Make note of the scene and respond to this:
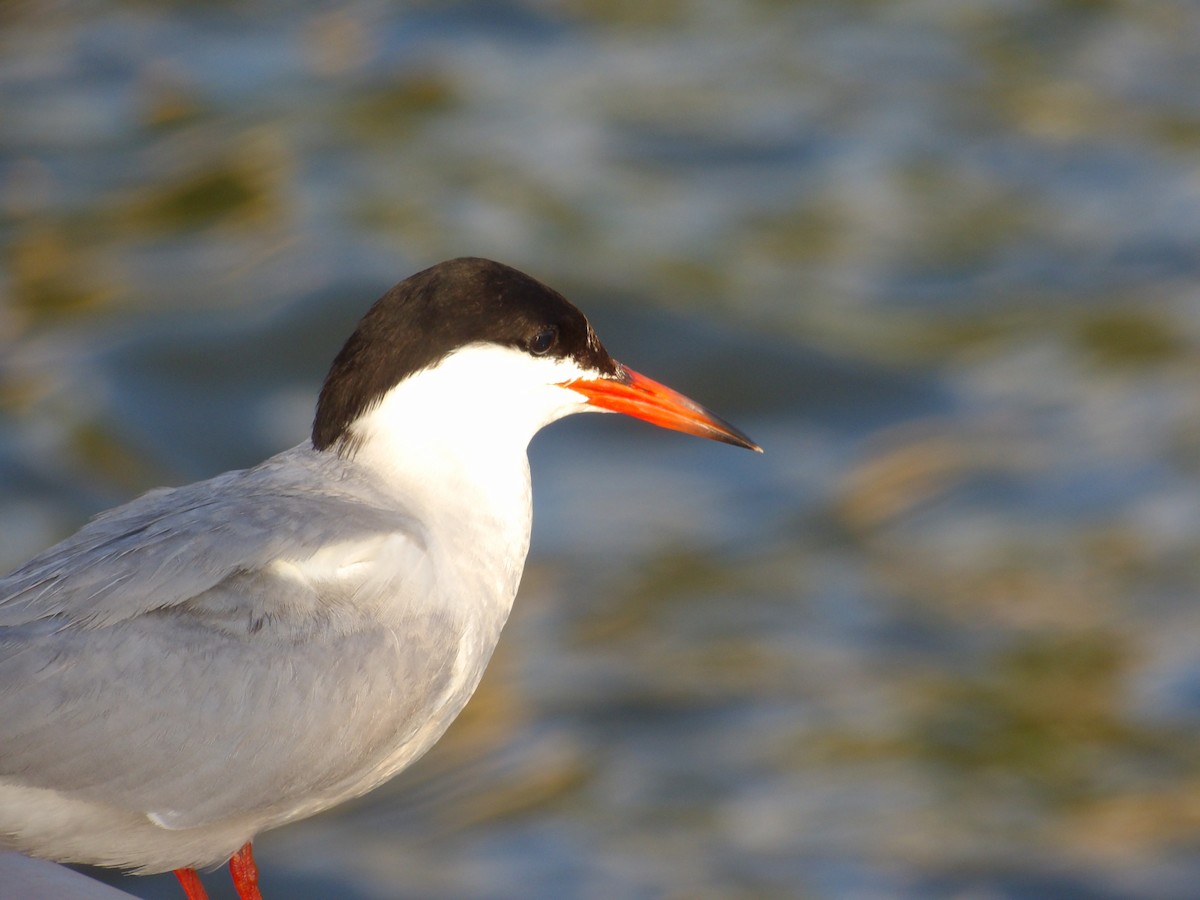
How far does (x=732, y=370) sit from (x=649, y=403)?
15.4 feet

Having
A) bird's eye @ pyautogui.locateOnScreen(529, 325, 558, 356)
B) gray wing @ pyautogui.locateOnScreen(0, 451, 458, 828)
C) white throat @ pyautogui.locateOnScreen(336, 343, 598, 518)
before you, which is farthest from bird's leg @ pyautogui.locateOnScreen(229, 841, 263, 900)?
bird's eye @ pyautogui.locateOnScreen(529, 325, 558, 356)

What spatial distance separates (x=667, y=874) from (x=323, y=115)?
558 centimetres

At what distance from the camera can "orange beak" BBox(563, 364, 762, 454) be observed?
502 centimetres

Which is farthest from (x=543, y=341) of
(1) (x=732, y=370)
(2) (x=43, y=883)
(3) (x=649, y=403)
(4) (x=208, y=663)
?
(1) (x=732, y=370)

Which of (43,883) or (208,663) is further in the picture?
(208,663)

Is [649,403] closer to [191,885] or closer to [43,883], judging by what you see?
[191,885]

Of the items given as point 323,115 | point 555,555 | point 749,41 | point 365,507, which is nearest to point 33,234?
point 323,115

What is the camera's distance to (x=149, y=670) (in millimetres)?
4199

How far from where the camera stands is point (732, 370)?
975 cm

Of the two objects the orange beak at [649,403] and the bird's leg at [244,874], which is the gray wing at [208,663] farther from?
the orange beak at [649,403]

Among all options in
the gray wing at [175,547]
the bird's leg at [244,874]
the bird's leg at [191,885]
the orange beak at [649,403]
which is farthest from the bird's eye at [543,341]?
the bird's leg at [191,885]

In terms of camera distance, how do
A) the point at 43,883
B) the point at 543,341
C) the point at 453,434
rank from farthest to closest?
1. the point at 543,341
2. the point at 453,434
3. the point at 43,883

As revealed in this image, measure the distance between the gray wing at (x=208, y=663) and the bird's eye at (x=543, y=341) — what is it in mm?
612

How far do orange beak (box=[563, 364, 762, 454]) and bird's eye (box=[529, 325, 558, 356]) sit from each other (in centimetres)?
14
